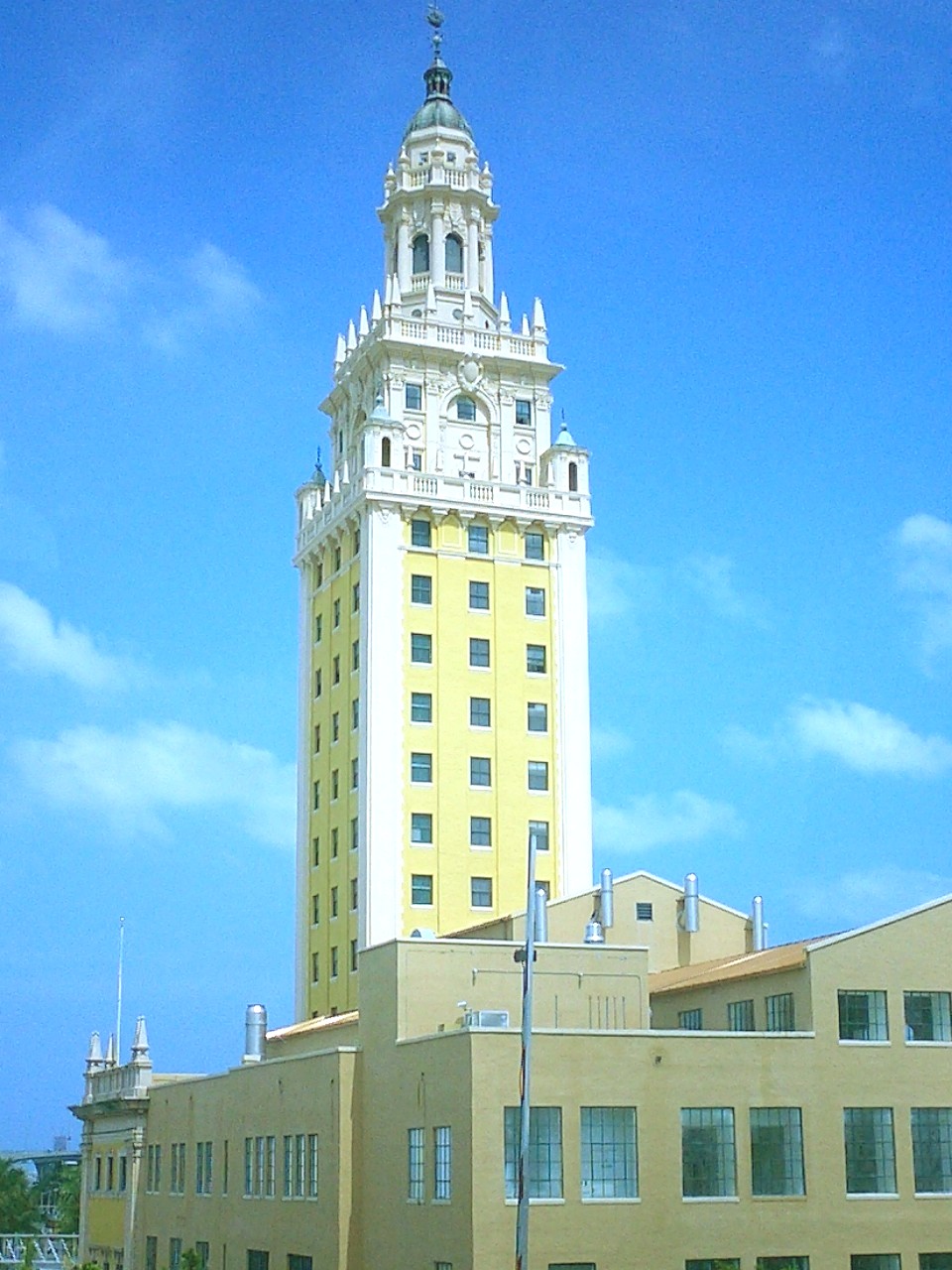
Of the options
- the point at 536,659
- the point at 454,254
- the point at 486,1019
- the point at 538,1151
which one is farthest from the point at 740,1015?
the point at 454,254

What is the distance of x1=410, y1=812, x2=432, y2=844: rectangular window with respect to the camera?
84562 millimetres

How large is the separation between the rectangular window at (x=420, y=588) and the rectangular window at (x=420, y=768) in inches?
292

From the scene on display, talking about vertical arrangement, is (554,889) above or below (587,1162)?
above

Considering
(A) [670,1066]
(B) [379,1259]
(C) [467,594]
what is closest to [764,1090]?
(A) [670,1066]

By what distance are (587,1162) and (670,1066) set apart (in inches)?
149

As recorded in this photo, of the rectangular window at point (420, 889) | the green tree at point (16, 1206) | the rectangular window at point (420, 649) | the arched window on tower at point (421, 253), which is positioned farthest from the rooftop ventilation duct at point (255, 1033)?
the green tree at point (16, 1206)

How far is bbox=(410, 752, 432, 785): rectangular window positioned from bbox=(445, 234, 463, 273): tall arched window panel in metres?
27.7

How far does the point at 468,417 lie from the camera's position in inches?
3718

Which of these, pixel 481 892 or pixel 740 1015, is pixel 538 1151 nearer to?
pixel 740 1015

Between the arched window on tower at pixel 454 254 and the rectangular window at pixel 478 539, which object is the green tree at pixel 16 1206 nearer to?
the rectangular window at pixel 478 539

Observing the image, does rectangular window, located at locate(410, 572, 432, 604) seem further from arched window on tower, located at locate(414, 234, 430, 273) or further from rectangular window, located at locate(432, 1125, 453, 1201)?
rectangular window, located at locate(432, 1125, 453, 1201)

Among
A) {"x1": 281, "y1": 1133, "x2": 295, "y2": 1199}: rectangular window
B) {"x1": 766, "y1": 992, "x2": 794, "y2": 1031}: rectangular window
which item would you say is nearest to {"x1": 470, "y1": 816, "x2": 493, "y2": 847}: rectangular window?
{"x1": 281, "y1": 1133, "x2": 295, "y2": 1199}: rectangular window

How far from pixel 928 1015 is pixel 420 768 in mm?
32759

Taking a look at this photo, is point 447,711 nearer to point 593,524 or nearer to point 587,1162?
point 593,524
